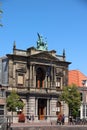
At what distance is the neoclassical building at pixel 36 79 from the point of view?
65562 mm

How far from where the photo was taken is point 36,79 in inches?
2665

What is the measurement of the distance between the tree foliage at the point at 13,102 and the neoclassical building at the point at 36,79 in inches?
128

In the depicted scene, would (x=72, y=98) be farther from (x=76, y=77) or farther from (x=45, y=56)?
(x=76, y=77)

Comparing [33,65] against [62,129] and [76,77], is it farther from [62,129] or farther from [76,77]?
[62,129]

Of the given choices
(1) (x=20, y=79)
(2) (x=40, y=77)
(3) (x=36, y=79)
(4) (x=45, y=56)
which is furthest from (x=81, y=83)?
(1) (x=20, y=79)

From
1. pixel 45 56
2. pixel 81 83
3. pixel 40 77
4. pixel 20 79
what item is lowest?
pixel 81 83

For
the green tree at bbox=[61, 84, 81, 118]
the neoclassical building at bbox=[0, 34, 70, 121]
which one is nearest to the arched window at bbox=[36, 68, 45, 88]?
the neoclassical building at bbox=[0, 34, 70, 121]

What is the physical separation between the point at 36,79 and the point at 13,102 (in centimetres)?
915

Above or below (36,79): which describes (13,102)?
below

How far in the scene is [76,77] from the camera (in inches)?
3056

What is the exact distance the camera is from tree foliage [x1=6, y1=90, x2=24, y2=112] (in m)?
59.5

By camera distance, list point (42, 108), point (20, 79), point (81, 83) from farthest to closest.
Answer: point (81, 83)
point (42, 108)
point (20, 79)

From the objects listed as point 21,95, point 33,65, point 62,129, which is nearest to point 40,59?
point 33,65

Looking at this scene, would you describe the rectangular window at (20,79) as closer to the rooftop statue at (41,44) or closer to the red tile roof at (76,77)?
the rooftop statue at (41,44)
